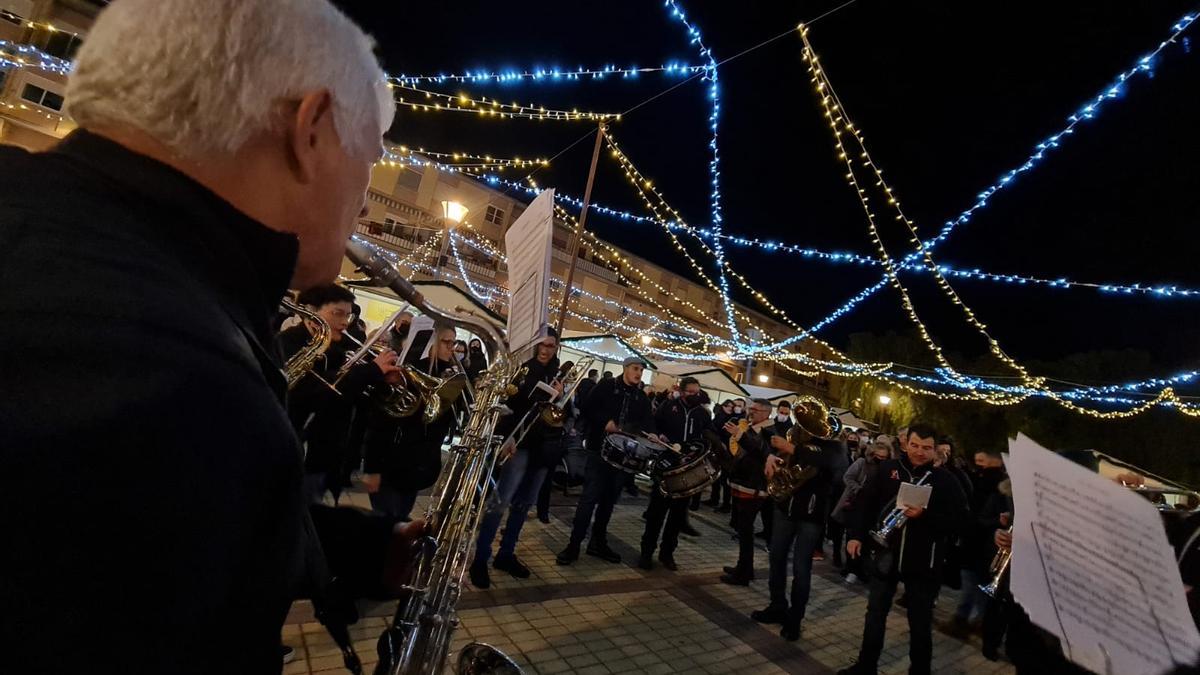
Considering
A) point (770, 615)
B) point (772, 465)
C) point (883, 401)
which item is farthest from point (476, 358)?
point (883, 401)

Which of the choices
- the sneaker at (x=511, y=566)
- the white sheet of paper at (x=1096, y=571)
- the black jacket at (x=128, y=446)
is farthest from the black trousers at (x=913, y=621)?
the black jacket at (x=128, y=446)

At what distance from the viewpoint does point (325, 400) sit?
419 cm

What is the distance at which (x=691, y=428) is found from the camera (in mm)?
8625

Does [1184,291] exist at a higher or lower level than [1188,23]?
lower

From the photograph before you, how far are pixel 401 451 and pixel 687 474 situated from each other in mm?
3749

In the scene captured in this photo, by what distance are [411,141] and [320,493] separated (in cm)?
1557

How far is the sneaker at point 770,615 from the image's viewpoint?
19.3 feet

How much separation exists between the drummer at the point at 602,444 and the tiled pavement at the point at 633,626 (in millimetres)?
276

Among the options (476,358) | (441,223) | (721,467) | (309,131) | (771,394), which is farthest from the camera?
(441,223)

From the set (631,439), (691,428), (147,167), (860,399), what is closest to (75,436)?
(147,167)

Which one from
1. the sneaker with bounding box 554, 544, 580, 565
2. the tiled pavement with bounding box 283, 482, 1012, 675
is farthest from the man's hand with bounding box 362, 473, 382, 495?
the sneaker with bounding box 554, 544, 580, 565

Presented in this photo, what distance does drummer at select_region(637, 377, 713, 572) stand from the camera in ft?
22.6

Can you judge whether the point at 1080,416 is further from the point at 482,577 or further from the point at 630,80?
the point at 482,577

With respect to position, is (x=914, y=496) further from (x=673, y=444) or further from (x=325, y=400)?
(x=325, y=400)
